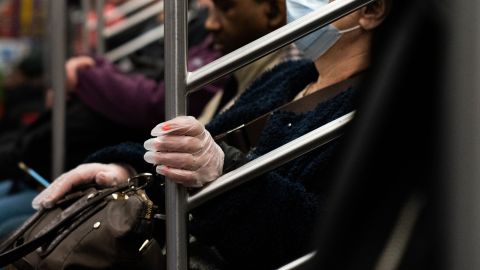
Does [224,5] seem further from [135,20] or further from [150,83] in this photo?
[135,20]

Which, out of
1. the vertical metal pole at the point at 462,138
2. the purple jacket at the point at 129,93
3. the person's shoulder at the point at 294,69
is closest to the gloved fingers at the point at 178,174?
the person's shoulder at the point at 294,69

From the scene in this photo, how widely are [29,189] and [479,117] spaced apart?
6.98 ft

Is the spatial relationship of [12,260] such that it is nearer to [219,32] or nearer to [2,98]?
[219,32]

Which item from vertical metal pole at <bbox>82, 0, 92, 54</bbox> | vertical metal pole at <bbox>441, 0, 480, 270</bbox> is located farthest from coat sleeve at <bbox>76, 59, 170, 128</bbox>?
vertical metal pole at <bbox>441, 0, 480, 270</bbox>

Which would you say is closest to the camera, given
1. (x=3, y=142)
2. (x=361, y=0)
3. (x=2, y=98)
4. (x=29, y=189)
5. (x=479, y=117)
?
(x=479, y=117)

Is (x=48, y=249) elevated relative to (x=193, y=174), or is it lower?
lower

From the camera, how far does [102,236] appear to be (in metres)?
1.68

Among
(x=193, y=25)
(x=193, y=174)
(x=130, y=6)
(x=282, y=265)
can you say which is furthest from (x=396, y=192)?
(x=130, y=6)

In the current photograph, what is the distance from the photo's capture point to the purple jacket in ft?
10.5

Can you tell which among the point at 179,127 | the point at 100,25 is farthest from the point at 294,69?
the point at 100,25

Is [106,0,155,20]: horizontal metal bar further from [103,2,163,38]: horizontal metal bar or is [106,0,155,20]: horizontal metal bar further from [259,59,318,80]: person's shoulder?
[259,59,318,80]: person's shoulder

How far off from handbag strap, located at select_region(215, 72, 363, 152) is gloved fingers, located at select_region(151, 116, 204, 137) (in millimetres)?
218

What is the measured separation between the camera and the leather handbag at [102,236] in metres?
1.66

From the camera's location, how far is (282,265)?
1726mm
